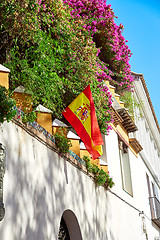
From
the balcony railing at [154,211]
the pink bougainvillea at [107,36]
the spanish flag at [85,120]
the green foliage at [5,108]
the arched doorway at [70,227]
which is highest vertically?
the pink bougainvillea at [107,36]

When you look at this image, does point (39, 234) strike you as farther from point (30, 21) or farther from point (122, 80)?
point (122, 80)

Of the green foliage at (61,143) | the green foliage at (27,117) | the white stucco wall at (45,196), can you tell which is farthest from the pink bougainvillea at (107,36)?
the green foliage at (27,117)

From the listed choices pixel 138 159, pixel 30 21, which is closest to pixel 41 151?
pixel 30 21

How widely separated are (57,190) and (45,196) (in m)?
0.61

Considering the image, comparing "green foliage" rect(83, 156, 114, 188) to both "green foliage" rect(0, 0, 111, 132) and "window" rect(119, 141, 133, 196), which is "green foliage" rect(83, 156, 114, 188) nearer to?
"green foliage" rect(0, 0, 111, 132)

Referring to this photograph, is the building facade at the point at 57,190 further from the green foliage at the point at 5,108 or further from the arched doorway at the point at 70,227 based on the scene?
the green foliage at the point at 5,108

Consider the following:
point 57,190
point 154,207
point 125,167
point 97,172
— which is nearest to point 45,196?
point 57,190

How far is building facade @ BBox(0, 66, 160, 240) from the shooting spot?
546 centimetres

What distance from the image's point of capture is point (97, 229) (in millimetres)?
9125

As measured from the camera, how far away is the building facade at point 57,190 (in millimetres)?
5457

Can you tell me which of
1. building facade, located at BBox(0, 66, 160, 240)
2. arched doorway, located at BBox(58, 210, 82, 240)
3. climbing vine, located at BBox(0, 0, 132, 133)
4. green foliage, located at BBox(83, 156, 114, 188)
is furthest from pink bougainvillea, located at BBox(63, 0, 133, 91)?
→ arched doorway, located at BBox(58, 210, 82, 240)

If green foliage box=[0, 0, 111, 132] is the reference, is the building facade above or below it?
below

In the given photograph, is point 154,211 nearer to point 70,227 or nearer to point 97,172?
point 97,172

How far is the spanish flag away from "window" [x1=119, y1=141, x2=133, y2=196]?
5.57 m
